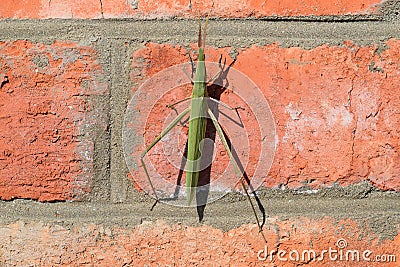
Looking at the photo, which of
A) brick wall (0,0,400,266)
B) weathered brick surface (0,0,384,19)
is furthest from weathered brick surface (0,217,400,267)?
weathered brick surface (0,0,384,19)

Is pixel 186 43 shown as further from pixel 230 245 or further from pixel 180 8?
pixel 230 245

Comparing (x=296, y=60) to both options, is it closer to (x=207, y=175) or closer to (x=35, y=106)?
(x=207, y=175)

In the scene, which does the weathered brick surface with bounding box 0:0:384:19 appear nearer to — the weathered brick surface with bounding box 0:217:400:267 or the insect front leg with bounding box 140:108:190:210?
the insect front leg with bounding box 140:108:190:210

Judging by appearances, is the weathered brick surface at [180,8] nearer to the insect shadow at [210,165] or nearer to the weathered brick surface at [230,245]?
the insect shadow at [210,165]

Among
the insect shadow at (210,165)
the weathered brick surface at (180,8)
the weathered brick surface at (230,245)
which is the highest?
the weathered brick surface at (180,8)

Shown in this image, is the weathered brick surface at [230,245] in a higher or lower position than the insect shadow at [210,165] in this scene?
lower

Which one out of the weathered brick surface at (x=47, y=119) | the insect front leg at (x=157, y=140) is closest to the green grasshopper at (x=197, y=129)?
the insect front leg at (x=157, y=140)
